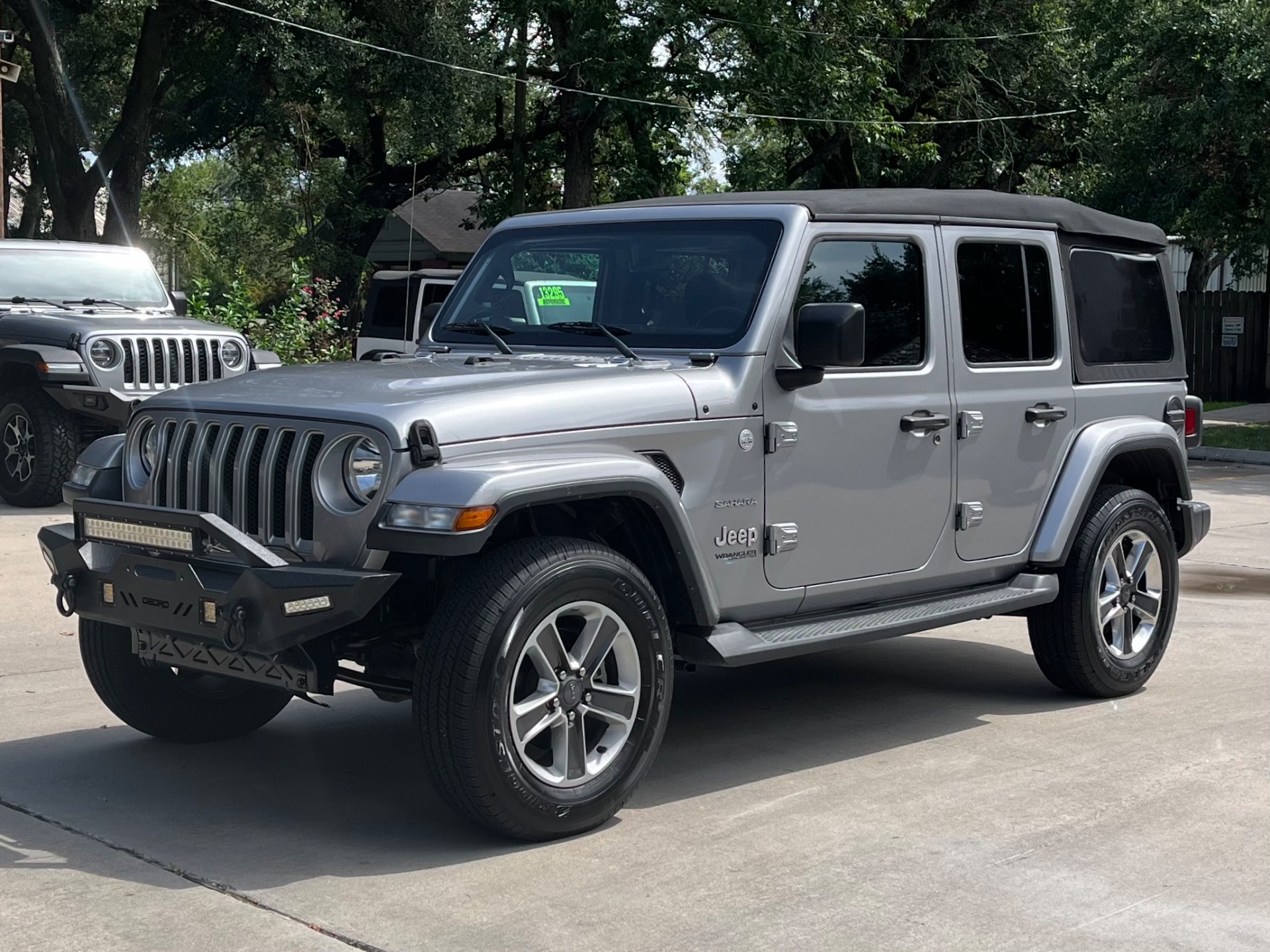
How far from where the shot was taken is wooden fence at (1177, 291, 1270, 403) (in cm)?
2738

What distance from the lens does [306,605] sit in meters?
4.42

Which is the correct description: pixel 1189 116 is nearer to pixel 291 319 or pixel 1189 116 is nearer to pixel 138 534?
pixel 291 319

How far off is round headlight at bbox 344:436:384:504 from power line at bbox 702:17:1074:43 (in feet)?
79.1

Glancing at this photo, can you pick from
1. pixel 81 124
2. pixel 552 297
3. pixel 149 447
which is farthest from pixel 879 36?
pixel 149 447

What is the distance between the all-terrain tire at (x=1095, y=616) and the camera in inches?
257

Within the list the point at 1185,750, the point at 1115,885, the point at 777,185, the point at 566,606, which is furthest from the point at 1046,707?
the point at 777,185

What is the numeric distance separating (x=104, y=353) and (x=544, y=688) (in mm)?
8489

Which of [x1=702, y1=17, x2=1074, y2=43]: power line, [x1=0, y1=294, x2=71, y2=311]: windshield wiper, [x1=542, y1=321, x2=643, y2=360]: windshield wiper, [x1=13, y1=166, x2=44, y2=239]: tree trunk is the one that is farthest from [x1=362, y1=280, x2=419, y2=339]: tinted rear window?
[x1=13, y1=166, x2=44, y2=239]: tree trunk

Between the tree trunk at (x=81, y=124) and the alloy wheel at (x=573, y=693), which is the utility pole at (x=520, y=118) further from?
the alloy wheel at (x=573, y=693)

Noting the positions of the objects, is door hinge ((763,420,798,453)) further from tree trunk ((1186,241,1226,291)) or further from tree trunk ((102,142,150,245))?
tree trunk ((1186,241,1226,291))

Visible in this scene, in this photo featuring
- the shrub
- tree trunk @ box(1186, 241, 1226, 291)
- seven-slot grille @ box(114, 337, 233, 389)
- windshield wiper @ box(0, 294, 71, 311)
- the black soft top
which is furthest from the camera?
tree trunk @ box(1186, 241, 1226, 291)

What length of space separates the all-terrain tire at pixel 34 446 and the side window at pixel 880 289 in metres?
8.48

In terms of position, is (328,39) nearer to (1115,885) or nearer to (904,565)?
(904,565)

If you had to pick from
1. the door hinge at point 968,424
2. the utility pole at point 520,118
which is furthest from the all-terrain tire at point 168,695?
the utility pole at point 520,118
